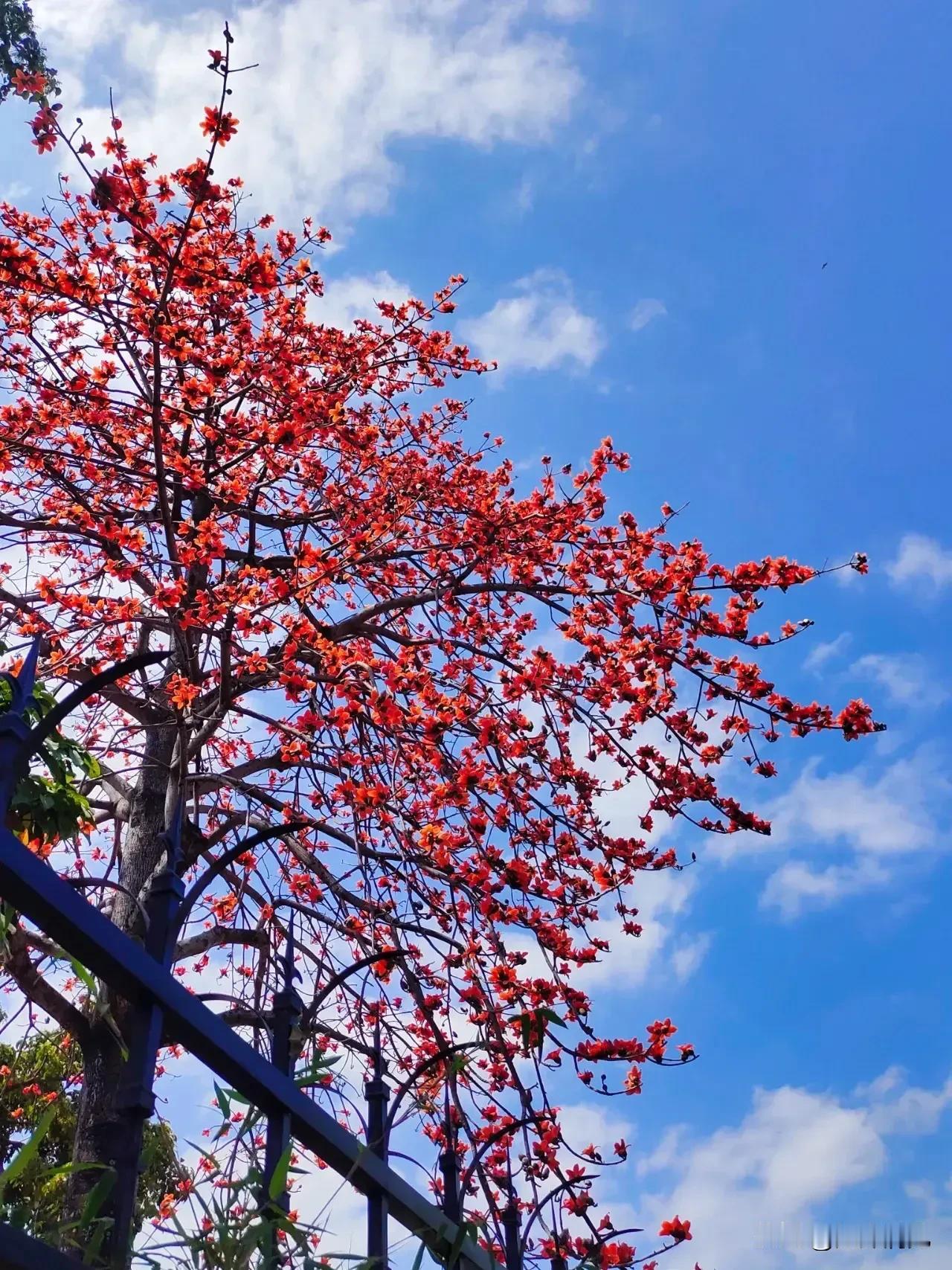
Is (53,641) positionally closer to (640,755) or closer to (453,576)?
(453,576)

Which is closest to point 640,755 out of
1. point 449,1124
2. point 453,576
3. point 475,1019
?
point 453,576

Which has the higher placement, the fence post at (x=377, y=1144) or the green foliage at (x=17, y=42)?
the green foliage at (x=17, y=42)

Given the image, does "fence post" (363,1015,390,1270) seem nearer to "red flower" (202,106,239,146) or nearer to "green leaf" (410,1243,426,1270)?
"green leaf" (410,1243,426,1270)

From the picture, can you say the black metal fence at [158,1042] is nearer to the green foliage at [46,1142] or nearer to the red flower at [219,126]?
the green foliage at [46,1142]

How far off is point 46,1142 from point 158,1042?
9606 mm

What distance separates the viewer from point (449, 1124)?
2.38m

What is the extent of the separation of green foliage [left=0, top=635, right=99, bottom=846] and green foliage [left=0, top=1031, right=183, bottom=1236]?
2.51ft

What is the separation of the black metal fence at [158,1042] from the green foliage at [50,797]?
2155 millimetres

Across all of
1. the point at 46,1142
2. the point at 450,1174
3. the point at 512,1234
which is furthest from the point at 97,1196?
the point at 46,1142

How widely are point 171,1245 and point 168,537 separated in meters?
4.04

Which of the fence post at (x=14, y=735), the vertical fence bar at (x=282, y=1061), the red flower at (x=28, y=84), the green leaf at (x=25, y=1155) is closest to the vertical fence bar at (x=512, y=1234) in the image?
the vertical fence bar at (x=282, y=1061)

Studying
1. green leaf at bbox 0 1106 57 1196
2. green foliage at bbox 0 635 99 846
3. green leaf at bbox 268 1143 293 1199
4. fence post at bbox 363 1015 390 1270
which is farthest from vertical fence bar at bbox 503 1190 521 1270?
green foliage at bbox 0 635 99 846

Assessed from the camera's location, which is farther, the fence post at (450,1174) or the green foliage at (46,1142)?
the fence post at (450,1174)

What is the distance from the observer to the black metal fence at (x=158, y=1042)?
1480 millimetres
